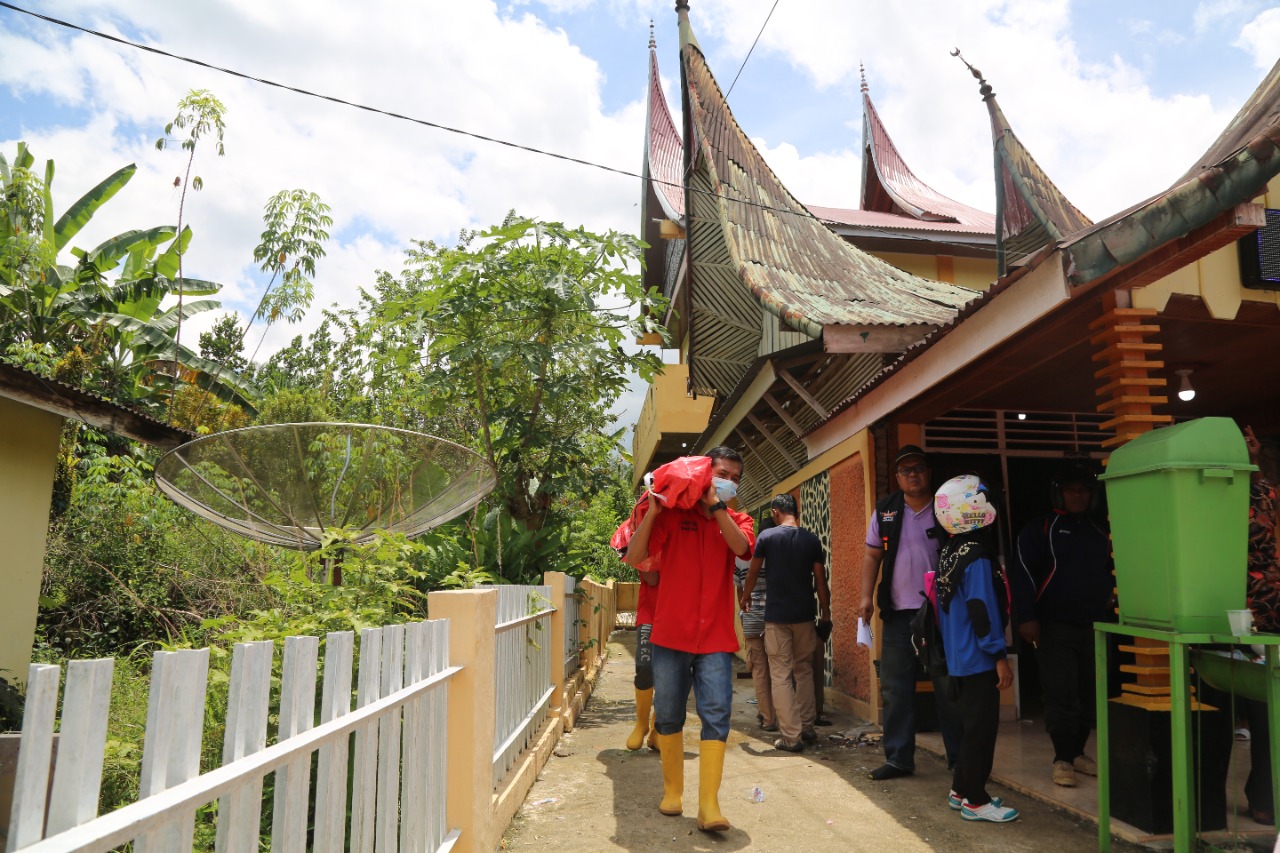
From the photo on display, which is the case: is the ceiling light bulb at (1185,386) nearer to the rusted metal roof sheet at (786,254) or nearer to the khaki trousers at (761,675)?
the rusted metal roof sheet at (786,254)

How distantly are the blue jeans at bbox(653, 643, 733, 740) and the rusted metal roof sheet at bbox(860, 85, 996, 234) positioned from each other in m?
13.7

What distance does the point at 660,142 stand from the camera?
19109 mm

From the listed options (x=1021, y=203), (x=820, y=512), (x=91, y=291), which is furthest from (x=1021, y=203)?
Answer: (x=91, y=291)

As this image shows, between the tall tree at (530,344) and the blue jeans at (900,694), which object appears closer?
the blue jeans at (900,694)

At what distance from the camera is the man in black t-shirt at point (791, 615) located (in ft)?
20.5

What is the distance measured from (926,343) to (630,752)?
3349 mm

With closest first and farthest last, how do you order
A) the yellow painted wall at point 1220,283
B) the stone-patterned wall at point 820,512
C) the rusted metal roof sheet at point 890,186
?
the yellow painted wall at point 1220,283 → the stone-patterned wall at point 820,512 → the rusted metal roof sheet at point 890,186

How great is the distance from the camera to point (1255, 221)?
3.56 m

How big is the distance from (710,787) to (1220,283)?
11.9 feet

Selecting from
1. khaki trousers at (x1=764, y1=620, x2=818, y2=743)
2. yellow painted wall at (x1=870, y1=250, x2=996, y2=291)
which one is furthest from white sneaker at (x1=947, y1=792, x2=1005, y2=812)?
yellow painted wall at (x1=870, y1=250, x2=996, y2=291)

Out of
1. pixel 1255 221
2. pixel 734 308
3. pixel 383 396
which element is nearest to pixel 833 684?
pixel 734 308

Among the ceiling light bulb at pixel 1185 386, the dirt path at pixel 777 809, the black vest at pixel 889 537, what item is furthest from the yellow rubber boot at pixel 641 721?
the ceiling light bulb at pixel 1185 386

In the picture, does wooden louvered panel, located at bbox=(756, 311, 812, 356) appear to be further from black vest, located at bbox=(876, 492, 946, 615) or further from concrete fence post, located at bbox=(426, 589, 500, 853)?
concrete fence post, located at bbox=(426, 589, 500, 853)

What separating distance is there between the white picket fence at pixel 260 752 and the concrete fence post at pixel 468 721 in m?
0.06
